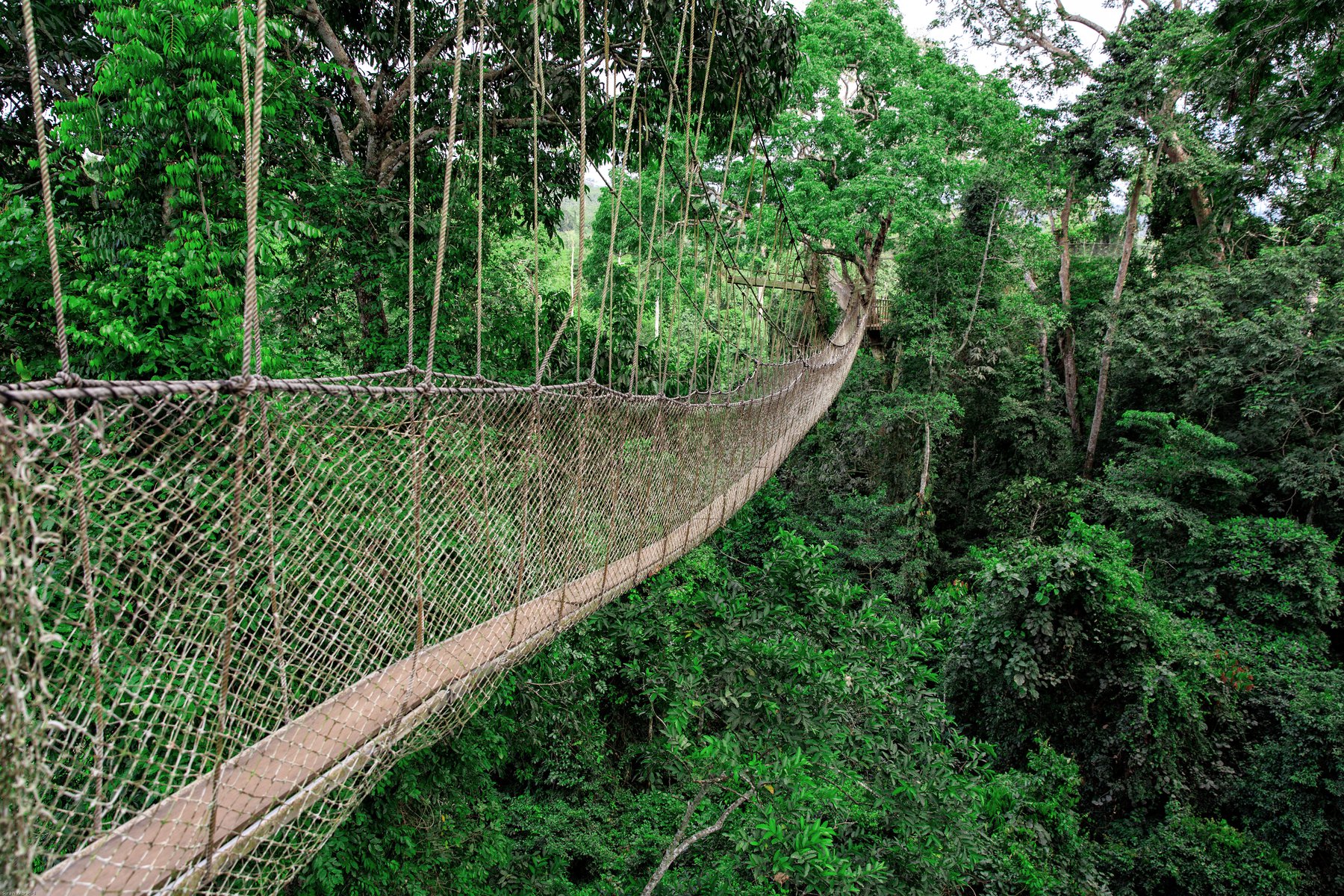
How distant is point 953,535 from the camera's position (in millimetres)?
9156

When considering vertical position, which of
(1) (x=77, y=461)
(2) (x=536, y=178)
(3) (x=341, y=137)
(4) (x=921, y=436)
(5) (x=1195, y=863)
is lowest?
(5) (x=1195, y=863)

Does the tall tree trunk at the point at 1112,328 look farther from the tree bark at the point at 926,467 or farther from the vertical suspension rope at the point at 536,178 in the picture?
the vertical suspension rope at the point at 536,178

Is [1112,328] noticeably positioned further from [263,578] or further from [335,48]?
[263,578]

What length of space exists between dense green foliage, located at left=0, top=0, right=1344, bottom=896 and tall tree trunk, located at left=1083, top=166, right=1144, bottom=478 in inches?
1.9

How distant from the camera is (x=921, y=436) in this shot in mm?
8930

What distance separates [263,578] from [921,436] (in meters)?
8.63

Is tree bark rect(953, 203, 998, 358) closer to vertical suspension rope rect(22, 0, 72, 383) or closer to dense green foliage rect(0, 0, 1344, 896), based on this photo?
dense green foliage rect(0, 0, 1344, 896)

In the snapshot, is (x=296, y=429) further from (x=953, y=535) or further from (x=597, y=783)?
(x=953, y=535)

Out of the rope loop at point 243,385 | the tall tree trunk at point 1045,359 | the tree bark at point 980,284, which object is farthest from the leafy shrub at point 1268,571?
the rope loop at point 243,385

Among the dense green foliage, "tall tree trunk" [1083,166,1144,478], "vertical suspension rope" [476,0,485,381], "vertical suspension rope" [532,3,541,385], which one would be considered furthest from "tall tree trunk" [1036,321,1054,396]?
"vertical suspension rope" [476,0,485,381]

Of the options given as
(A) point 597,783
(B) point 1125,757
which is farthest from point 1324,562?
(A) point 597,783

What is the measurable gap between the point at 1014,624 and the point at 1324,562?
104 inches

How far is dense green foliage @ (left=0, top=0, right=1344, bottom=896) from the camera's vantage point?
2.27 m

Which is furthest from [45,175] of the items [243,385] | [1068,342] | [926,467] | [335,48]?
[1068,342]
